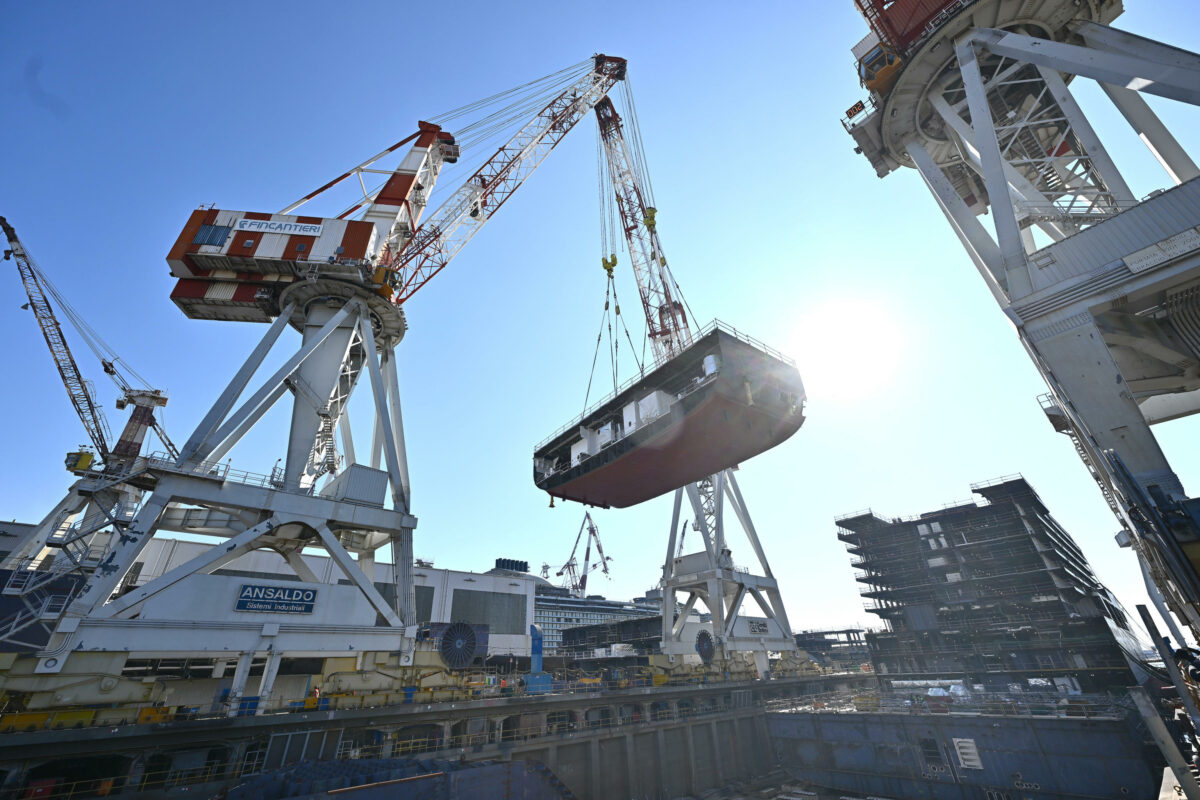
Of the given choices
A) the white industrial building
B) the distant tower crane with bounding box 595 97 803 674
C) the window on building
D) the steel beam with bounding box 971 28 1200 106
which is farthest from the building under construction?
the window on building

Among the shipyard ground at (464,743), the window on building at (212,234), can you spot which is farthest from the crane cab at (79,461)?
the shipyard ground at (464,743)

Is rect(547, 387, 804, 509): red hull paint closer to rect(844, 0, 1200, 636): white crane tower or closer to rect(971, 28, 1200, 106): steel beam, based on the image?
rect(844, 0, 1200, 636): white crane tower

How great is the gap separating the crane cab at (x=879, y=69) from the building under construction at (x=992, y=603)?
56.3 m

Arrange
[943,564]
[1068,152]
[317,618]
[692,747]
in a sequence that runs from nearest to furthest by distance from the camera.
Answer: [317,618] → [1068,152] → [692,747] → [943,564]

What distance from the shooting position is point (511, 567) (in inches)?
3187

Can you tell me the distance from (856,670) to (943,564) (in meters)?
17.2

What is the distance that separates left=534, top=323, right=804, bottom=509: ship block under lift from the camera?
20.5 m

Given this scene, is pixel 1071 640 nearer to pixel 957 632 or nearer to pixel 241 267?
pixel 957 632

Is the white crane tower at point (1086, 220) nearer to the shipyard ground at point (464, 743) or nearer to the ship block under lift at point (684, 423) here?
the ship block under lift at point (684, 423)

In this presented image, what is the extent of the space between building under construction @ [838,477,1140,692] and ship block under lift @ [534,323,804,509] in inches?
1813

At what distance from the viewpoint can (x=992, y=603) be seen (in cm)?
5559

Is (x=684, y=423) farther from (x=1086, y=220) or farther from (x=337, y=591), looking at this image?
(x=337, y=591)

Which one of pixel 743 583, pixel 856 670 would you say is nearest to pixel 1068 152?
pixel 743 583

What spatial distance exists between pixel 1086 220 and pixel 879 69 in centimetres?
1110
